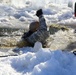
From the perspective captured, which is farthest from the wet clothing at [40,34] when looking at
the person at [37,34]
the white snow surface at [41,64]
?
the white snow surface at [41,64]

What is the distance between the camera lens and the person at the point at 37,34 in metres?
9.18

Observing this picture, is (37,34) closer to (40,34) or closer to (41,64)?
(40,34)

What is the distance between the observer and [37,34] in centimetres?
911

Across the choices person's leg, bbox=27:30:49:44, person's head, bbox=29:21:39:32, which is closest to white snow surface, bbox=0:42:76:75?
person's leg, bbox=27:30:49:44

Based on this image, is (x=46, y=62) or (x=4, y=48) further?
(x=4, y=48)

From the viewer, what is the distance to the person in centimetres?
918

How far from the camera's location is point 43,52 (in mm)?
6395

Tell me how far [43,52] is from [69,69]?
0.75 m

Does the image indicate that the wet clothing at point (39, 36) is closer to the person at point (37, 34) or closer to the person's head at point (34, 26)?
the person at point (37, 34)

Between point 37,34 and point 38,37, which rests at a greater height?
point 37,34

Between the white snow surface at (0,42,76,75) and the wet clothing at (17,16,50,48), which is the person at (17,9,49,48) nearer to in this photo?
the wet clothing at (17,16,50,48)

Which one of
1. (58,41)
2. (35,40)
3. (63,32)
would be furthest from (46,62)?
(63,32)

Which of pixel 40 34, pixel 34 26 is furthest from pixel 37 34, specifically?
pixel 34 26

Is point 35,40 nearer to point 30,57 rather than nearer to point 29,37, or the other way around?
point 29,37
